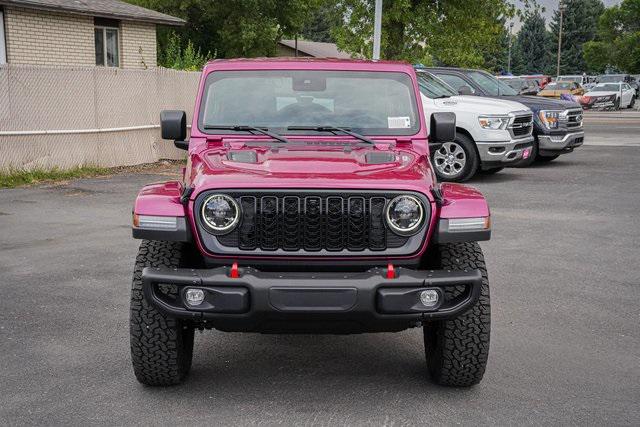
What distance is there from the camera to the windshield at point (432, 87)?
14102 millimetres

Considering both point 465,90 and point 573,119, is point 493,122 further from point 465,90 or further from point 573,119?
point 573,119

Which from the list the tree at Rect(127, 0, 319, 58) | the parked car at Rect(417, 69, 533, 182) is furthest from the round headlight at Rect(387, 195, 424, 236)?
the tree at Rect(127, 0, 319, 58)

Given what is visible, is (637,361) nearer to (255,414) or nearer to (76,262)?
(255,414)

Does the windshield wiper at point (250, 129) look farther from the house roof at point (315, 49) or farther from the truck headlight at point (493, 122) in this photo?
the house roof at point (315, 49)

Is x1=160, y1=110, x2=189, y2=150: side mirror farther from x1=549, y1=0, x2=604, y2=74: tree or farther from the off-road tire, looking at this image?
x1=549, y1=0, x2=604, y2=74: tree

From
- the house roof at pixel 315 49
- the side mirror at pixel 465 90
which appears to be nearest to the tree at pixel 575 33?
the house roof at pixel 315 49

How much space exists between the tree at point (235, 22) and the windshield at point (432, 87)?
32288 millimetres

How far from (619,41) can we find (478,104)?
208ft

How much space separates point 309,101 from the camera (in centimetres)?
547

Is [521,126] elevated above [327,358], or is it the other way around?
[521,126]

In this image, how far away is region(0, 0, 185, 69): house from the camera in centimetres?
2011

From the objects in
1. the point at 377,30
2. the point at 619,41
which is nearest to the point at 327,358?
the point at 377,30

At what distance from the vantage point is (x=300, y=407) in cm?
436

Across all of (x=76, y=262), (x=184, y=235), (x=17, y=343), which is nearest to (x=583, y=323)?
(x=184, y=235)
